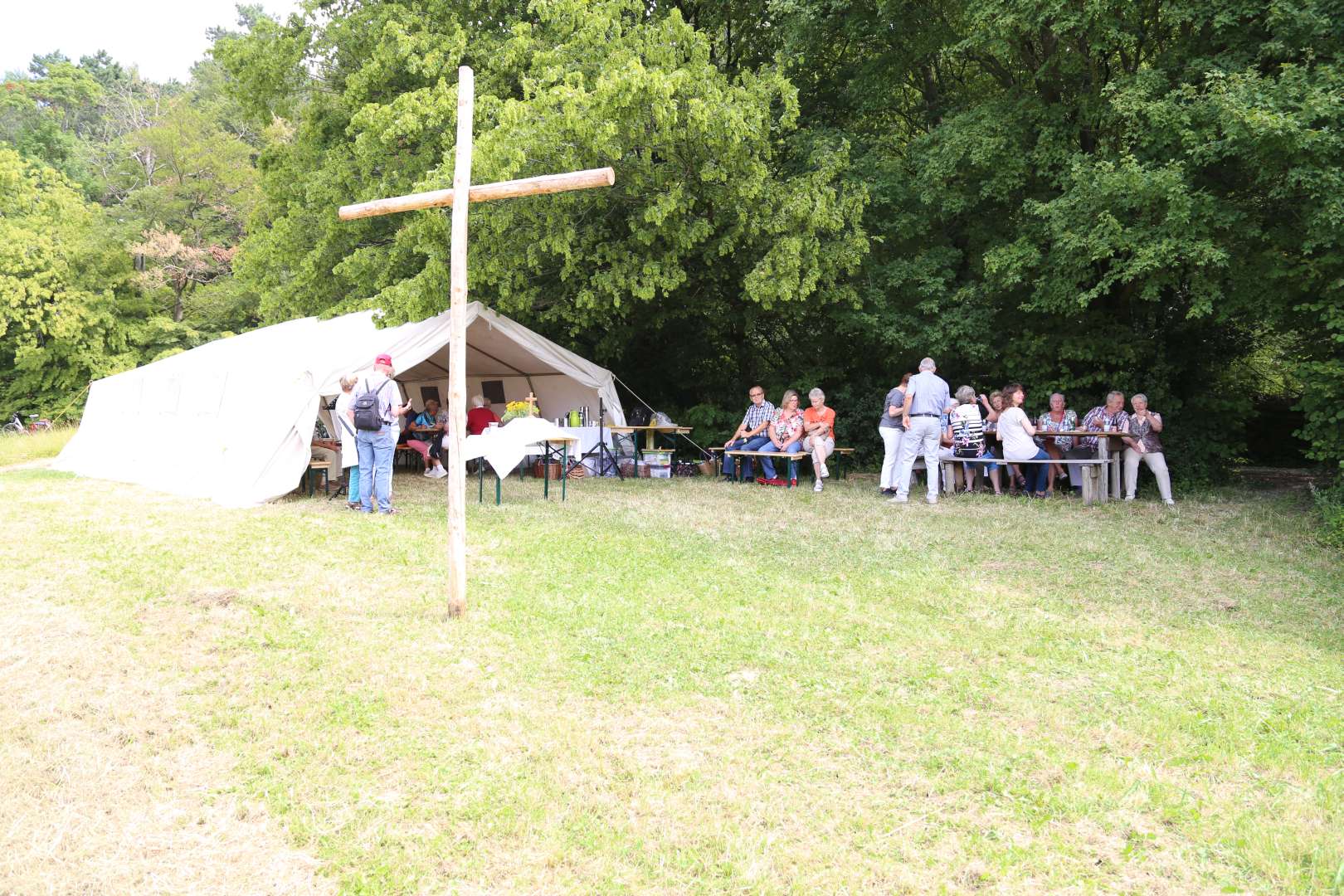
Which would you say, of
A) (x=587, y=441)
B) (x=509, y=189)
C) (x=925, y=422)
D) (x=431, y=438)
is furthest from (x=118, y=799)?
(x=431, y=438)

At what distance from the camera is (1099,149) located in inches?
416

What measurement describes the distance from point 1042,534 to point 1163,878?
5.57 m

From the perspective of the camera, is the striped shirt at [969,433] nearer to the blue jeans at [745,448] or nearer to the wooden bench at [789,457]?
the wooden bench at [789,457]

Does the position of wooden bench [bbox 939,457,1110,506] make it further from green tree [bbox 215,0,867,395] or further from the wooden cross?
the wooden cross

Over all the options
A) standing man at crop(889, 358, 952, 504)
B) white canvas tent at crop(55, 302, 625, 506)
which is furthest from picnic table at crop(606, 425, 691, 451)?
standing man at crop(889, 358, 952, 504)

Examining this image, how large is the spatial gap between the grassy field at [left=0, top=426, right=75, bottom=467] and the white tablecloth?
10738mm

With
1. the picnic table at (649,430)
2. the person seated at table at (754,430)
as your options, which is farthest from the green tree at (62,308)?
the person seated at table at (754,430)

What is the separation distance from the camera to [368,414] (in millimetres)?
8461

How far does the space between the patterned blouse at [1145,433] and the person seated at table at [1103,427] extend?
0.24 feet

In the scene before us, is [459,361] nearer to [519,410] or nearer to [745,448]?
[519,410]

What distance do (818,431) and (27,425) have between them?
26.0 meters

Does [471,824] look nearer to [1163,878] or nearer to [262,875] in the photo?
[262,875]

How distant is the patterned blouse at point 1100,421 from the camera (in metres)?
Result: 10.2

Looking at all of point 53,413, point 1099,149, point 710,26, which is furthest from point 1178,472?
point 53,413
